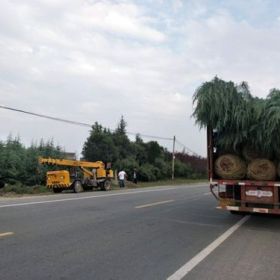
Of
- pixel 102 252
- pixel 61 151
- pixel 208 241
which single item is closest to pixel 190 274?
pixel 102 252

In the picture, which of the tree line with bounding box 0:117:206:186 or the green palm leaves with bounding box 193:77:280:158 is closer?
the green palm leaves with bounding box 193:77:280:158

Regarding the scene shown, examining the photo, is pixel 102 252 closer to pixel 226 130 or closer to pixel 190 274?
pixel 190 274

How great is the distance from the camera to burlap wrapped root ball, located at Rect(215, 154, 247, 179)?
12.4 meters

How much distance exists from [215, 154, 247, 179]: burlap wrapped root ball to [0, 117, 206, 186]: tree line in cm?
2301

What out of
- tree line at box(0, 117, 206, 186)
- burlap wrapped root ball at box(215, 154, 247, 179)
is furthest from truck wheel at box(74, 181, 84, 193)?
burlap wrapped root ball at box(215, 154, 247, 179)

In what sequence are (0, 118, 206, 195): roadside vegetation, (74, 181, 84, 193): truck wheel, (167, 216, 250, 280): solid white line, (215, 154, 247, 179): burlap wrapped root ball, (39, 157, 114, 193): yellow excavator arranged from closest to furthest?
(167, 216, 250, 280): solid white line, (215, 154, 247, 179): burlap wrapped root ball, (39, 157, 114, 193): yellow excavator, (74, 181, 84, 193): truck wheel, (0, 118, 206, 195): roadside vegetation

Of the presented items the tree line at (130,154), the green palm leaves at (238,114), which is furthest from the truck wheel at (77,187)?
the tree line at (130,154)

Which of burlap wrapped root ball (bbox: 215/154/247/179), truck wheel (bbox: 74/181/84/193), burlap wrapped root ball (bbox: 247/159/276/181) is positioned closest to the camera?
burlap wrapped root ball (bbox: 247/159/276/181)

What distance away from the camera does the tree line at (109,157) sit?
110 ft

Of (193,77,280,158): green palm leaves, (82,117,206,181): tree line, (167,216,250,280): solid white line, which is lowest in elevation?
(167,216,250,280): solid white line

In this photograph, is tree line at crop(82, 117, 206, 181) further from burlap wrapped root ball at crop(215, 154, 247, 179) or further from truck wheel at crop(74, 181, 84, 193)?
burlap wrapped root ball at crop(215, 154, 247, 179)

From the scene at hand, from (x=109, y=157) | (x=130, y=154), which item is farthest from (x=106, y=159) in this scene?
(x=130, y=154)

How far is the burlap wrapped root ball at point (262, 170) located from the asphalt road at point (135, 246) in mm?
1326

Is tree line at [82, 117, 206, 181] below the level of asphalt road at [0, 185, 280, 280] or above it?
above
